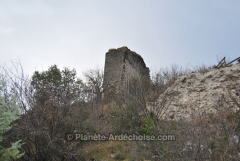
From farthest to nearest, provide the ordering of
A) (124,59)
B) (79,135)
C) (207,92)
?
(124,59) → (207,92) → (79,135)

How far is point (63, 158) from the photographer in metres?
3.08

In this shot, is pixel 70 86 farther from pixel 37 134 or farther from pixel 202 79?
pixel 202 79

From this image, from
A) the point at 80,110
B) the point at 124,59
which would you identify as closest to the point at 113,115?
the point at 80,110

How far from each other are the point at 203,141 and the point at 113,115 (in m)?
4.08

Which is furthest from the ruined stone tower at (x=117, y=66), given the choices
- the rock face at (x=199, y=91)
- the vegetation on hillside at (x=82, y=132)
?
the vegetation on hillside at (x=82, y=132)

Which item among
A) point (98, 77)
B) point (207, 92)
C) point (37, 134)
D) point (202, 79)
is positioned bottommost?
point (37, 134)

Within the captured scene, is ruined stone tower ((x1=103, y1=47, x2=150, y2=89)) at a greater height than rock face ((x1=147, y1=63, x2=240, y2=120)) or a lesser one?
greater
